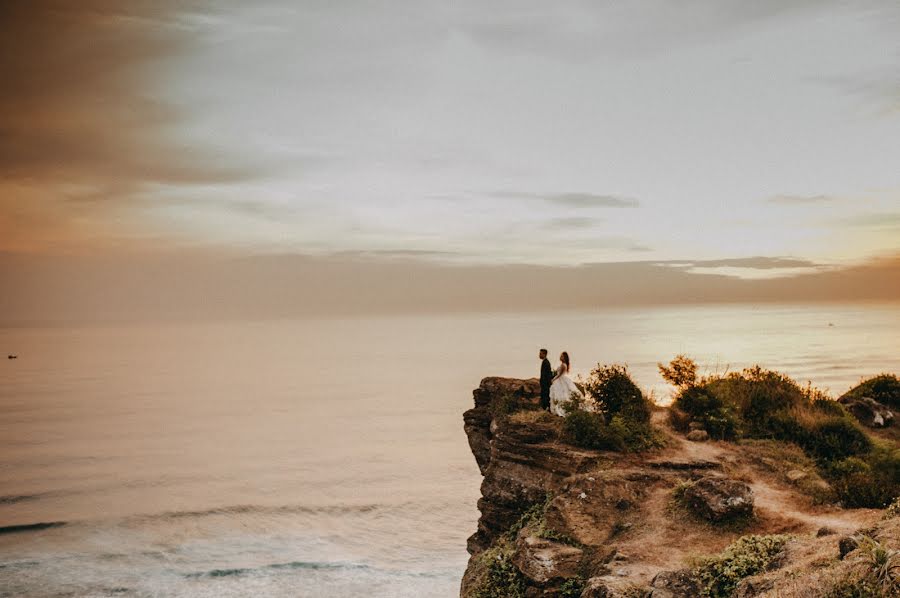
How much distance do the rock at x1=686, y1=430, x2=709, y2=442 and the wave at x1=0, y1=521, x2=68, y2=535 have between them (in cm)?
3808

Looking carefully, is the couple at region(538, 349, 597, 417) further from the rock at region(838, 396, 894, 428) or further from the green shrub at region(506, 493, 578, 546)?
the rock at region(838, 396, 894, 428)

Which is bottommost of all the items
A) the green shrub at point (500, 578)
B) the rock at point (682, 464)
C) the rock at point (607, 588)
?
the green shrub at point (500, 578)

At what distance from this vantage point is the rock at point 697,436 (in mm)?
21328

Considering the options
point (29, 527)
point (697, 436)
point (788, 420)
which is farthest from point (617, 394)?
point (29, 527)

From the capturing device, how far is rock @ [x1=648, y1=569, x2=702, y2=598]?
10.9 meters

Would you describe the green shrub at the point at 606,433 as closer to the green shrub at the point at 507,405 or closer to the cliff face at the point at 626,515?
the cliff face at the point at 626,515

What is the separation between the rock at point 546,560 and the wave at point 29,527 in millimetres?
34959

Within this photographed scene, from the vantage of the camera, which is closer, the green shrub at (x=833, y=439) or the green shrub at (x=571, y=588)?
the green shrub at (x=571, y=588)

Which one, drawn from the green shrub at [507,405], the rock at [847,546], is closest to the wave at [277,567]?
the green shrub at [507,405]

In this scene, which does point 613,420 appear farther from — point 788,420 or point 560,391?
point 788,420

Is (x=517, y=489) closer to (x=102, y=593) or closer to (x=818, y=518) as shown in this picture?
(x=818, y=518)

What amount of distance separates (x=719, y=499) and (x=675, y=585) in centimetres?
453

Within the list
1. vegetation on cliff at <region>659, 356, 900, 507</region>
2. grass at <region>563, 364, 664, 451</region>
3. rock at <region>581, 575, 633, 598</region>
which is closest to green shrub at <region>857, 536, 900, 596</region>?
rock at <region>581, 575, 633, 598</region>

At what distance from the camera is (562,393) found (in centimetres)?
2105
